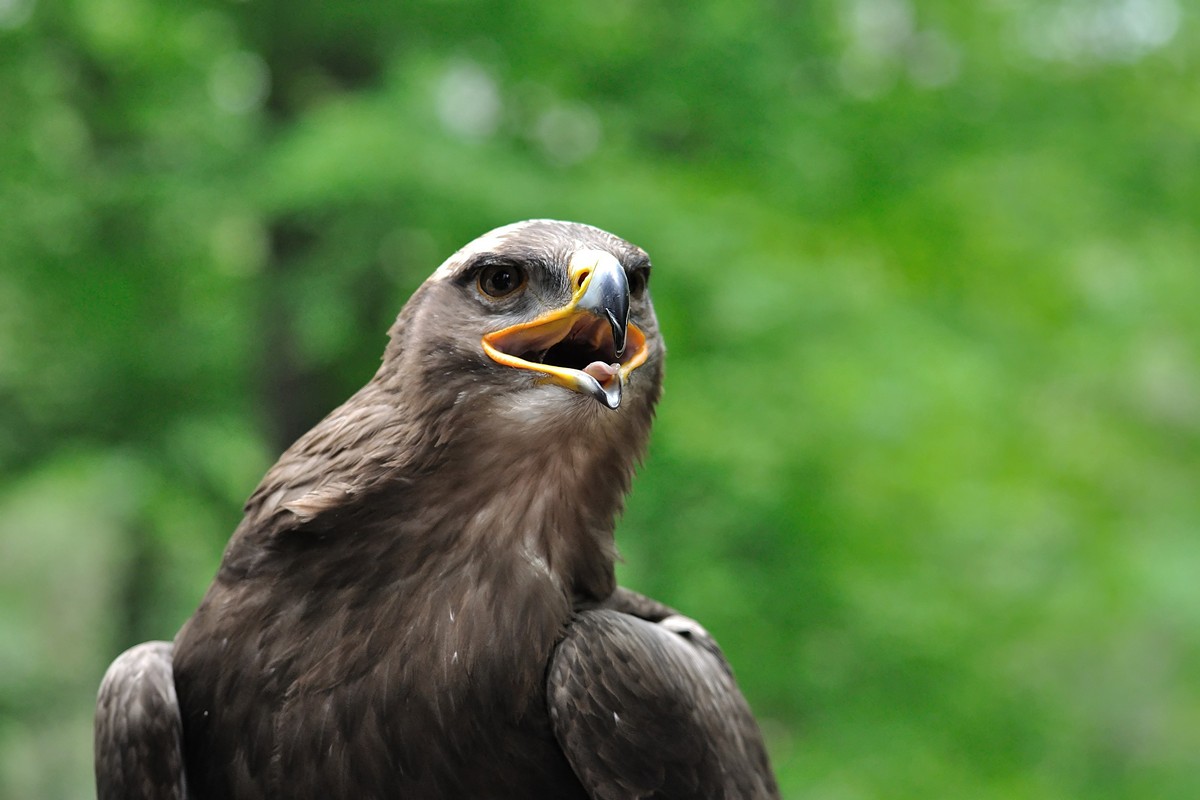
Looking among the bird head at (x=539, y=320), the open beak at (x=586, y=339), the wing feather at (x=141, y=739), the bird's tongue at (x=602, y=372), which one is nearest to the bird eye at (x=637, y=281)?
the bird head at (x=539, y=320)

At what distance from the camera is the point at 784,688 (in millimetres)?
7957

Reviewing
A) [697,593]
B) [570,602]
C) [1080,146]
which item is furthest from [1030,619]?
[570,602]

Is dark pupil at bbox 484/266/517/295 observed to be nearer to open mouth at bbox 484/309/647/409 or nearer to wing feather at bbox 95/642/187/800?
open mouth at bbox 484/309/647/409

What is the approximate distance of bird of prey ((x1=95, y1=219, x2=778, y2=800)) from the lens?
277 centimetres

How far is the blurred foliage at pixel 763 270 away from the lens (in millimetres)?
7223

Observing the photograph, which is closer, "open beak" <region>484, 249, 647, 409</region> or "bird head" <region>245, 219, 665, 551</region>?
"open beak" <region>484, 249, 647, 409</region>

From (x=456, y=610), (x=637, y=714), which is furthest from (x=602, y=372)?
(x=637, y=714)

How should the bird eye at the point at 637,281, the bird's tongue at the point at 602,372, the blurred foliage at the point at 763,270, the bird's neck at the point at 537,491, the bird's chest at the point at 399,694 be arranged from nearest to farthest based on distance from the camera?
the bird's tongue at the point at 602,372 < the bird's chest at the point at 399,694 < the bird's neck at the point at 537,491 < the bird eye at the point at 637,281 < the blurred foliage at the point at 763,270

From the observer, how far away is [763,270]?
695cm

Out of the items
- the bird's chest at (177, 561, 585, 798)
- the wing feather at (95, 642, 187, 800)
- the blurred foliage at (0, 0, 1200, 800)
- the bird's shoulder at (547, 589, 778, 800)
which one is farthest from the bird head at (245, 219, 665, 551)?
the blurred foliage at (0, 0, 1200, 800)

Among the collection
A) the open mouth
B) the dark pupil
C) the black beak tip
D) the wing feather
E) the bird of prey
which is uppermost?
the dark pupil

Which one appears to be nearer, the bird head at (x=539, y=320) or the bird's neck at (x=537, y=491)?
the bird head at (x=539, y=320)

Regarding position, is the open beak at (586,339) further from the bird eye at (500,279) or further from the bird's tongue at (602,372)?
the bird eye at (500,279)

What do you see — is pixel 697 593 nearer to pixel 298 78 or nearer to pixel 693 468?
pixel 693 468
